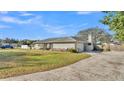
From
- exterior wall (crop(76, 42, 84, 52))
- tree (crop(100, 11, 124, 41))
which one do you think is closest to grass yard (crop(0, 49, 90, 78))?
exterior wall (crop(76, 42, 84, 52))

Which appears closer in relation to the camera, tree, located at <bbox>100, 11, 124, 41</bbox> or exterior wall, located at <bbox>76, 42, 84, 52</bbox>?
tree, located at <bbox>100, 11, 124, 41</bbox>

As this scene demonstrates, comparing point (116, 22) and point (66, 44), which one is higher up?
point (116, 22)

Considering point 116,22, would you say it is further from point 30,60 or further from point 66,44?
point 30,60

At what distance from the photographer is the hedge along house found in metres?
4.98

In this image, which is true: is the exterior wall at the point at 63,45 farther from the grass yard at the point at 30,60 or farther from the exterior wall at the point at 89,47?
the exterior wall at the point at 89,47

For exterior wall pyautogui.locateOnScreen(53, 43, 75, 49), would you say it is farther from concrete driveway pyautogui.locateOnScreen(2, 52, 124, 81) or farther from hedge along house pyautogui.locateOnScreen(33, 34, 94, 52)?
concrete driveway pyautogui.locateOnScreen(2, 52, 124, 81)

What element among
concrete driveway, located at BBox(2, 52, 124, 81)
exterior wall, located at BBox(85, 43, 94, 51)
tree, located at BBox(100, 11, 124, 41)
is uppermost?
tree, located at BBox(100, 11, 124, 41)

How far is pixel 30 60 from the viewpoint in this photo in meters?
4.87

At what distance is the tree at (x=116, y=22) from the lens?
16.1 ft

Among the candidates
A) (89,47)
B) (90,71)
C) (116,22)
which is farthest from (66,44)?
(116,22)

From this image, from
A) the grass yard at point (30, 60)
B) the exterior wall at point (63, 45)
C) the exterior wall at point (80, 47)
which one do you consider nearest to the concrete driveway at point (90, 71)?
the grass yard at point (30, 60)

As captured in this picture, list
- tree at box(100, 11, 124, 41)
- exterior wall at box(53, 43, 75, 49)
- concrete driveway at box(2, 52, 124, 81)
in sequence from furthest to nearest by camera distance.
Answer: exterior wall at box(53, 43, 75, 49), tree at box(100, 11, 124, 41), concrete driveway at box(2, 52, 124, 81)

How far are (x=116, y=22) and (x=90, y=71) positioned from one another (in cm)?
102

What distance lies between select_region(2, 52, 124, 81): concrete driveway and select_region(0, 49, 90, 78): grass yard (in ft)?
0.30
